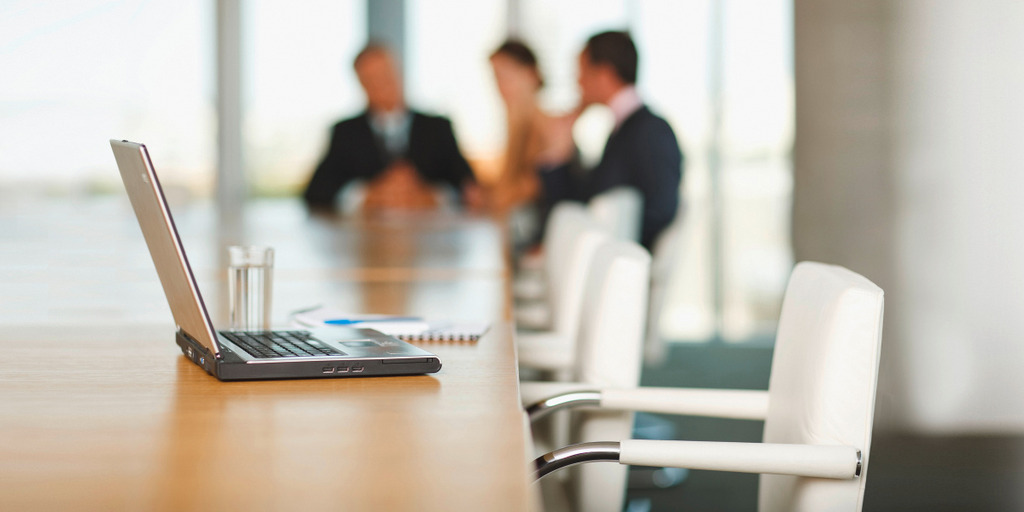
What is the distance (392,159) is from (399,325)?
3.81m

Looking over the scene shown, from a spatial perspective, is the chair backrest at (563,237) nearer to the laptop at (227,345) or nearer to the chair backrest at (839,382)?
the chair backrest at (839,382)

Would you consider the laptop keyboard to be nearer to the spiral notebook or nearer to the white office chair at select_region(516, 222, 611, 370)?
the spiral notebook

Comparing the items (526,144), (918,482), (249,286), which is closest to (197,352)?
(249,286)

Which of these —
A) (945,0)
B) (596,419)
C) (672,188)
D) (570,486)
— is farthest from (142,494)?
(672,188)

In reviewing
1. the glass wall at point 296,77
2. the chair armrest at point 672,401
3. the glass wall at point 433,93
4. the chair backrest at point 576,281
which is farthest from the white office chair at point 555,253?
the glass wall at point 296,77

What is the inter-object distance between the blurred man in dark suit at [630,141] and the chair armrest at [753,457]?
2484 millimetres

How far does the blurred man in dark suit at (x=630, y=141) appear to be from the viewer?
371cm

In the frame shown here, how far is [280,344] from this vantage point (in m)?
1.25

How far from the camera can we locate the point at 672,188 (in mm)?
3725

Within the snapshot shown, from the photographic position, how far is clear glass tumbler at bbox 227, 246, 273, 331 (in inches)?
58.0

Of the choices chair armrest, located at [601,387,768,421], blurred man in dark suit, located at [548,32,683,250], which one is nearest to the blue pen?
Result: chair armrest, located at [601,387,768,421]

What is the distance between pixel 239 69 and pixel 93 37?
3.27ft

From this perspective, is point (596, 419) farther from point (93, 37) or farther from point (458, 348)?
point (93, 37)

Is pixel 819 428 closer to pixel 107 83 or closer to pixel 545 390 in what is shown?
pixel 545 390
